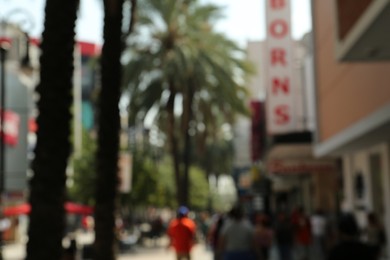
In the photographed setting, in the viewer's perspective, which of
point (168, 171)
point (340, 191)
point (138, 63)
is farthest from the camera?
point (168, 171)

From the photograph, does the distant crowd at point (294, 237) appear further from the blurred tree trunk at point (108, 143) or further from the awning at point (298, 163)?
the awning at point (298, 163)

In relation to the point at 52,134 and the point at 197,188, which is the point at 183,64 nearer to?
the point at 52,134

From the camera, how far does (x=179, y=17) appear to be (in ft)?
105

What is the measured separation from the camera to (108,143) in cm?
1266

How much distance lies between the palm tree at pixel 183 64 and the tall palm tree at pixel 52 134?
858 inches

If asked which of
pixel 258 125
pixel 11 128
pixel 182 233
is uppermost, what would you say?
pixel 11 128

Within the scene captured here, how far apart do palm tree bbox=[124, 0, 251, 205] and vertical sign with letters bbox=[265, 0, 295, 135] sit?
18.0ft

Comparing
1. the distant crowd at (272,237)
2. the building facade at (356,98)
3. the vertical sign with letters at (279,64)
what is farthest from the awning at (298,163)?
the vertical sign with letters at (279,64)

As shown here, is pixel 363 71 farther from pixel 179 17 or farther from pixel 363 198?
pixel 179 17

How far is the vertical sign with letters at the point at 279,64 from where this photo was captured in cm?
2505

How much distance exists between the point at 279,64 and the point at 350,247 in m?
19.0

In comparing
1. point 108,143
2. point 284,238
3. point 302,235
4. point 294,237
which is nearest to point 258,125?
point 294,237

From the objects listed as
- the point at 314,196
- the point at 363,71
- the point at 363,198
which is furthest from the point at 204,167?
the point at 363,71

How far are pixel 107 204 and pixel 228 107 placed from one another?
64.7 feet
